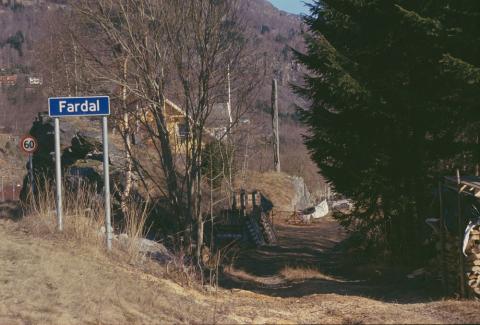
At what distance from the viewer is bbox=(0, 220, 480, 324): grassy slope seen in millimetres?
7426

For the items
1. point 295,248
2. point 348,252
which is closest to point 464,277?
point 348,252

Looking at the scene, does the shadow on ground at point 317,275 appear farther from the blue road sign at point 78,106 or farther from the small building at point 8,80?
the small building at point 8,80

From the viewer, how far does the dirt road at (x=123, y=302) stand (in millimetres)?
7434

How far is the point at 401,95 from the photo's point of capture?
15.8m

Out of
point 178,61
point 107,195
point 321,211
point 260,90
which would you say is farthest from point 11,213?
point 321,211

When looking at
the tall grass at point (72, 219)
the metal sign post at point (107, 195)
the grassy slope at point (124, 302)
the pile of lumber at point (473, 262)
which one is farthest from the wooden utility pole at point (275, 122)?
the grassy slope at point (124, 302)

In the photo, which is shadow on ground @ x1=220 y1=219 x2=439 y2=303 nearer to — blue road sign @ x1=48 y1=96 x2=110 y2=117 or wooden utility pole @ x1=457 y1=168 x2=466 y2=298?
wooden utility pole @ x1=457 y1=168 x2=466 y2=298

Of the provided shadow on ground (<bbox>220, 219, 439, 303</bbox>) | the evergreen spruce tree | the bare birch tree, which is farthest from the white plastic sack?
the bare birch tree

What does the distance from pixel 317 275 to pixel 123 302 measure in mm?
9765

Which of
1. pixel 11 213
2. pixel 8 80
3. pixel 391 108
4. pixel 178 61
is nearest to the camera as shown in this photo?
pixel 178 61

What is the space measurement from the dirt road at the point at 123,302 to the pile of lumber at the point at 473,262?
0.75 m

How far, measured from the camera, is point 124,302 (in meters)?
7.81

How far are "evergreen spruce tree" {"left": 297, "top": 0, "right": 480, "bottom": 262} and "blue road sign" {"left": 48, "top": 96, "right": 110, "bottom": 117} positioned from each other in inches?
255

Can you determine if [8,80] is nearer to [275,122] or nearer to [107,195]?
[275,122]
